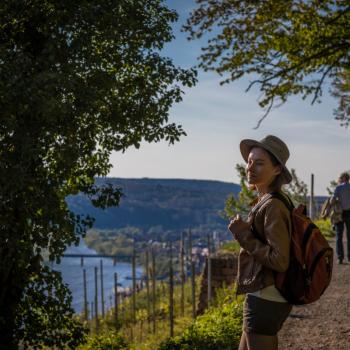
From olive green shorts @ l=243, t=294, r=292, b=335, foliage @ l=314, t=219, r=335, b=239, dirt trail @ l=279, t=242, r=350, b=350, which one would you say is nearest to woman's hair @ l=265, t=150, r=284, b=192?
olive green shorts @ l=243, t=294, r=292, b=335

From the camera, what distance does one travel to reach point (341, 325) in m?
7.87

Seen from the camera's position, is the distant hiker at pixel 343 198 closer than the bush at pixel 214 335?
No

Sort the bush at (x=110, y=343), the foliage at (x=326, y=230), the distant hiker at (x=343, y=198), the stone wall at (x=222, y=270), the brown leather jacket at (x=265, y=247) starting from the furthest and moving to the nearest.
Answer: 1. the foliage at (x=326, y=230)
2. the stone wall at (x=222, y=270)
3. the bush at (x=110, y=343)
4. the distant hiker at (x=343, y=198)
5. the brown leather jacket at (x=265, y=247)

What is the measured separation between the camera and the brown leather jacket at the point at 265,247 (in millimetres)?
3197

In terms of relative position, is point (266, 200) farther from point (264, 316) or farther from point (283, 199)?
point (264, 316)

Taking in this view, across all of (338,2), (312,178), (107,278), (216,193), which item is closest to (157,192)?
(216,193)

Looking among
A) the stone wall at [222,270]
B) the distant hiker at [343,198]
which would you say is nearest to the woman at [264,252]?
the distant hiker at [343,198]

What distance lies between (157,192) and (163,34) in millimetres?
167291

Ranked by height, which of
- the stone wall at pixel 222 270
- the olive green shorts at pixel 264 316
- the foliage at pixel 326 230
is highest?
the olive green shorts at pixel 264 316

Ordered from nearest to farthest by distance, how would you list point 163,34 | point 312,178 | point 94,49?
point 94,49 < point 163,34 < point 312,178

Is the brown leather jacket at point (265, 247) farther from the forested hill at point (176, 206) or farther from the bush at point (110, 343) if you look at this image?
the forested hill at point (176, 206)

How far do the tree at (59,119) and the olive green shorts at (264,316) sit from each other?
4.42 meters

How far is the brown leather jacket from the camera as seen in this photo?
3197mm

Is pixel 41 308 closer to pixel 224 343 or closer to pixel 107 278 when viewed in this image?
pixel 224 343
